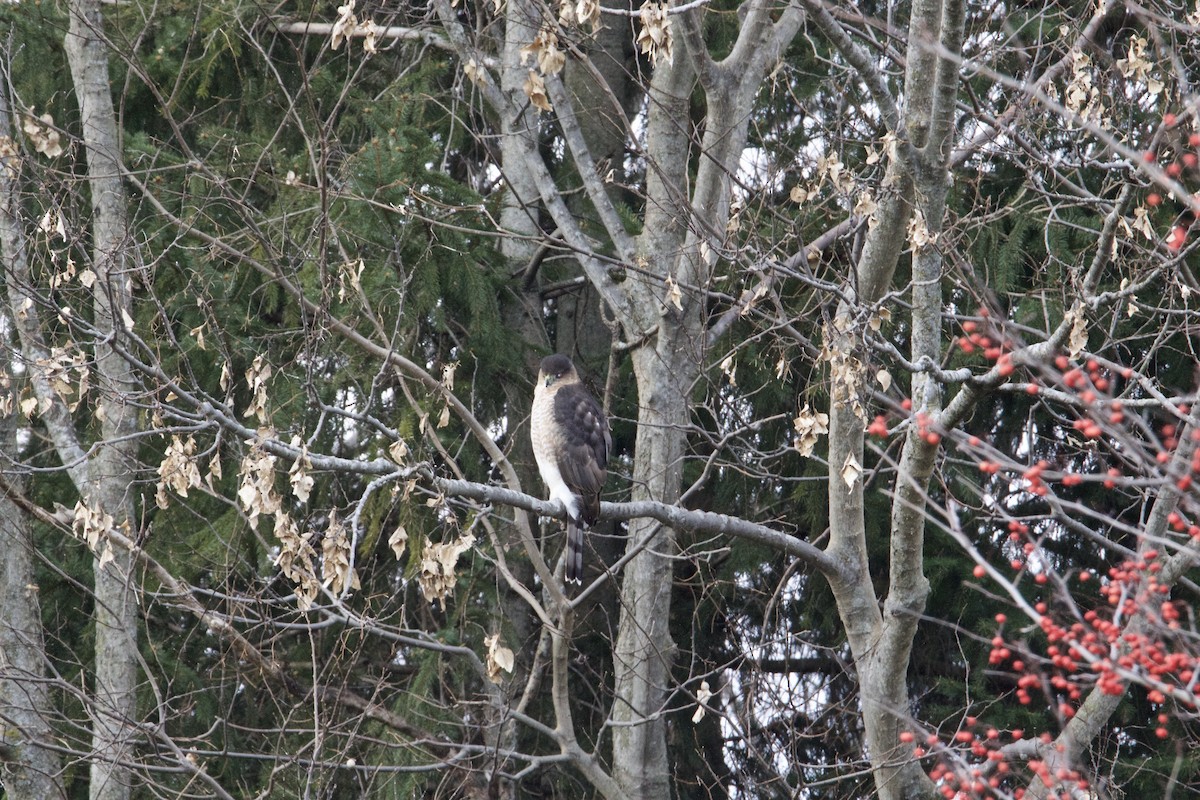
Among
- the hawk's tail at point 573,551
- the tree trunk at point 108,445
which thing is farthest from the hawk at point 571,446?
the tree trunk at point 108,445

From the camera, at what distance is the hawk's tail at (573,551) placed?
20.8ft

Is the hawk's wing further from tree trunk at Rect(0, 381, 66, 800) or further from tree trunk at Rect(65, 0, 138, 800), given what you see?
tree trunk at Rect(0, 381, 66, 800)

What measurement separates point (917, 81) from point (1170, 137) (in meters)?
0.89

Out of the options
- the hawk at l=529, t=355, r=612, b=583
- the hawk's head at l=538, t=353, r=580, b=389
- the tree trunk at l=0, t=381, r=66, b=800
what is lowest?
the tree trunk at l=0, t=381, r=66, b=800

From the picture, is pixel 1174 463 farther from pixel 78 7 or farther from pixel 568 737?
pixel 78 7

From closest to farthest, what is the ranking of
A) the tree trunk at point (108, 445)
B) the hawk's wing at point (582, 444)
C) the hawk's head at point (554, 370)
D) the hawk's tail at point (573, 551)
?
the hawk's tail at point (573, 551) < the hawk's wing at point (582, 444) < the tree trunk at point (108, 445) < the hawk's head at point (554, 370)

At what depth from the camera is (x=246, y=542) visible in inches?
302

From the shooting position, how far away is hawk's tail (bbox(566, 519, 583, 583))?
249 inches

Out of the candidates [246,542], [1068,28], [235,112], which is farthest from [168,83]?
[1068,28]

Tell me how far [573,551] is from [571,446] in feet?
1.78

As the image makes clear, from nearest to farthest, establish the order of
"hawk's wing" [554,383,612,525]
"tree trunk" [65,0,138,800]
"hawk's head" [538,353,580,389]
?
"hawk's wing" [554,383,612,525]
"tree trunk" [65,0,138,800]
"hawk's head" [538,353,580,389]

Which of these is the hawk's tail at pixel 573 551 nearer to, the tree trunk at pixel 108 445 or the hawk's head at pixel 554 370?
the hawk's head at pixel 554 370

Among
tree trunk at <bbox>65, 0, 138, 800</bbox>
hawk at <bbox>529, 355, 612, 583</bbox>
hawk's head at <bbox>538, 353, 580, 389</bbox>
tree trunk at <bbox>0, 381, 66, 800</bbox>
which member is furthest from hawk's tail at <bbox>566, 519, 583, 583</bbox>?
tree trunk at <bbox>0, 381, 66, 800</bbox>

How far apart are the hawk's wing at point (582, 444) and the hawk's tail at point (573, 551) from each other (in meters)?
0.09
